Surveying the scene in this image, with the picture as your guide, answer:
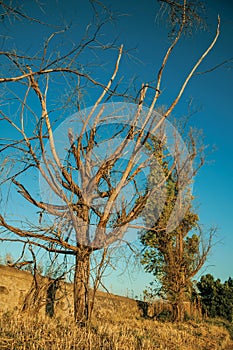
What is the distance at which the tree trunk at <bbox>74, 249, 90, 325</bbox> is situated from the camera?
7.36 m

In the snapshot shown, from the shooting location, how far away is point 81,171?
8.70 metres

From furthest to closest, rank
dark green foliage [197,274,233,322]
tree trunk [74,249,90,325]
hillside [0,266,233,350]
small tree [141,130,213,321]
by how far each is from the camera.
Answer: dark green foliage [197,274,233,322], small tree [141,130,213,321], tree trunk [74,249,90,325], hillside [0,266,233,350]

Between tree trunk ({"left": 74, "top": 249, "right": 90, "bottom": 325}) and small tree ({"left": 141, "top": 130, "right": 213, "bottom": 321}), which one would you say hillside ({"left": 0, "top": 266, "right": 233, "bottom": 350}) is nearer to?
tree trunk ({"left": 74, "top": 249, "right": 90, "bottom": 325})

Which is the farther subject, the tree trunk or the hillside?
the tree trunk

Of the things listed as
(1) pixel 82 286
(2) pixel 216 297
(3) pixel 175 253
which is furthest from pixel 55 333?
(2) pixel 216 297

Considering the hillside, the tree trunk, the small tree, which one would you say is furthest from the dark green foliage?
the tree trunk

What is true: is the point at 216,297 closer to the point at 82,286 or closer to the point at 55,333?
the point at 82,286

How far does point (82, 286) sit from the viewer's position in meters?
7.56

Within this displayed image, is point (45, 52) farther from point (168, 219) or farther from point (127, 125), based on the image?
point (168, 219)

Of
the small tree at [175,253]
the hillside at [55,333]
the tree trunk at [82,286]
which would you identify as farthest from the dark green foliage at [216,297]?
the tree trunk at [82,286]

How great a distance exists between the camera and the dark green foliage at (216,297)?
2372cm

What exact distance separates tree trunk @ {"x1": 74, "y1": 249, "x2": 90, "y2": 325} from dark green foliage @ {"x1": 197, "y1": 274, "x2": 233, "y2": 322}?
58.5 ft

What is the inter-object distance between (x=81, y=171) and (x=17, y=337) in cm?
445

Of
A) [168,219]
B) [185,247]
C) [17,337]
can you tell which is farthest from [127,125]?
[185,247]
